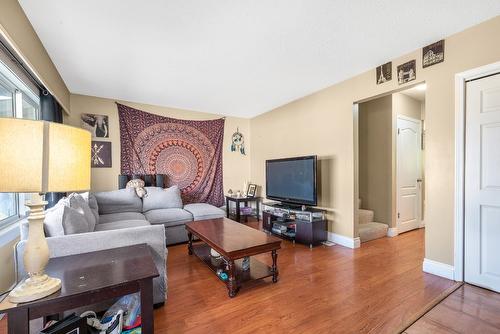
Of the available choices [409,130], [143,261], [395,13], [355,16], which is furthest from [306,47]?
[409,130]

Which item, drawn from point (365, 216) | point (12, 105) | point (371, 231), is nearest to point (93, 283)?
point (12, 105)

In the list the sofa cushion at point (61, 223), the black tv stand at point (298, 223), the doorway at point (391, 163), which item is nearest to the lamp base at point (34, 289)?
the sofa cushion at point (61, 223)

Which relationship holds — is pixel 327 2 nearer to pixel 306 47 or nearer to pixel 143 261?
pixel 306 47

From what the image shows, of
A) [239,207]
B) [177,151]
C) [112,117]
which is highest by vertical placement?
[112,117]

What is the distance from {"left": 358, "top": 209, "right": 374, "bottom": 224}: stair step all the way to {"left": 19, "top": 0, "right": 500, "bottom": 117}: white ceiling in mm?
2148

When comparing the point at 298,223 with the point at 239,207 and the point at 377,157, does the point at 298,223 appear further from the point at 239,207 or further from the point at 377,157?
the point at 377,157

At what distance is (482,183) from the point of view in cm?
203

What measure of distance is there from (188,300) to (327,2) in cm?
256

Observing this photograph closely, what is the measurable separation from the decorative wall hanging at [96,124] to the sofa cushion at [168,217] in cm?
166

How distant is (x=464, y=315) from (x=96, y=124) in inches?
200

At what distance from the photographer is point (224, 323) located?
1602 mm

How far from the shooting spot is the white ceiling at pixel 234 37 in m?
1.76

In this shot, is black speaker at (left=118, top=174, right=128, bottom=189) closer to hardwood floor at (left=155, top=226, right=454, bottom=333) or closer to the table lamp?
hardwood floor at (left=155, top=226, right=454, bottom=333)

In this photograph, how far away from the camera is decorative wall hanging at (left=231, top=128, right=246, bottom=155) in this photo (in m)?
5.21
